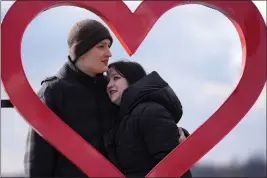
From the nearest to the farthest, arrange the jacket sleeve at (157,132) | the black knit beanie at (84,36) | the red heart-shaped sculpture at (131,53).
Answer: the red heart-shaped sculpture at (131,53) → the jacket sleeve at (157,132) → the black knit beanie at (84,36)

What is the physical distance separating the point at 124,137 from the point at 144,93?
0.81 ft

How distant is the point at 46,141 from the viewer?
3482mm

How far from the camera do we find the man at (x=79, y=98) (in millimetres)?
3525

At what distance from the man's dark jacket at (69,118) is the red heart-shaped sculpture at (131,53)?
15 cm

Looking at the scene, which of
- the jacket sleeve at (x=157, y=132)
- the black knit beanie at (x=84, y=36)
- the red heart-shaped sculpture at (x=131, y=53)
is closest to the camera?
the red heart-shaped sculpture at (x=131, y=53)

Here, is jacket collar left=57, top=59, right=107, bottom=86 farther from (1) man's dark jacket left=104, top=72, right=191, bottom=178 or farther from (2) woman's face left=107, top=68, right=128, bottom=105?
(1) man's dark jacket left=104, top=72, right=191, bottom=178

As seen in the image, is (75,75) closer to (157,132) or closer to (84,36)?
(84,36)

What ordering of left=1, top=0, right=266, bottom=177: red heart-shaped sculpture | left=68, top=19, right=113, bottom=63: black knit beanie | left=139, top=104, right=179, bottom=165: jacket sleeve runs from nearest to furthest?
1. left=1, top=0, right=266, bottom=177: red heart-shaped sculpture
2. left=139, top=104, right=179, bottom=165: jacket sleeve
3. left=68, top=19, right=113, bottom=63: black knit beanie

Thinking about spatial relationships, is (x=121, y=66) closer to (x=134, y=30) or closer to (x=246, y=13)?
(x=134, y=30)

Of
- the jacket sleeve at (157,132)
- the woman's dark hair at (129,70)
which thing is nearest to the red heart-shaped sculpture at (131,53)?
the jacket sleeve at (157,132)

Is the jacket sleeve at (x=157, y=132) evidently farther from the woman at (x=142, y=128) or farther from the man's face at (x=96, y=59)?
the man's face at (x=96, y=59)

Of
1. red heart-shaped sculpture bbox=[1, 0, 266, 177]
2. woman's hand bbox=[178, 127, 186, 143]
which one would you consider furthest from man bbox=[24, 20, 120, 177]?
woman's hand bbox=[178, 127, 186, 143]

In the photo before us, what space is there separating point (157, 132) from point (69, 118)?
433mm

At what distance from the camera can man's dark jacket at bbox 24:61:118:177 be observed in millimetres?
3520
